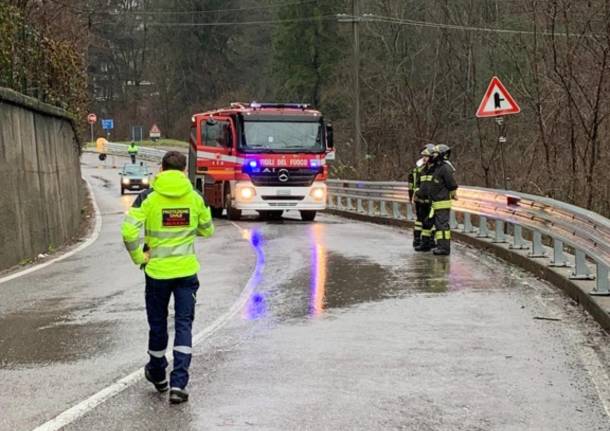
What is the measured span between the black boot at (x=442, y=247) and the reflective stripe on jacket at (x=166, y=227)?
8767 mm

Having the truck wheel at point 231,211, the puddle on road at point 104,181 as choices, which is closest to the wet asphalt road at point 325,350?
the truck wheel at point 231,211

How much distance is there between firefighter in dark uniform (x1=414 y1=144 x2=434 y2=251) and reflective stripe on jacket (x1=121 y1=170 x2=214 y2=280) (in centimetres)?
883

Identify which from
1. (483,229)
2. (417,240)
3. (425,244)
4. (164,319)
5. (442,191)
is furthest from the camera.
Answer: (483,229)

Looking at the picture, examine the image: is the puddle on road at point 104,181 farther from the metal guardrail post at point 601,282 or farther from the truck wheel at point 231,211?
the metal guardrail post at point 601,282

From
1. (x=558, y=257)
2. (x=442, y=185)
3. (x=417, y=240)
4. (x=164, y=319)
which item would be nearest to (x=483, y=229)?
(x=417, y=240)

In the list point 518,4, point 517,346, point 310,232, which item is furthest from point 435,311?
point 518,4

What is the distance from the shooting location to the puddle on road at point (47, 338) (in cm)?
735

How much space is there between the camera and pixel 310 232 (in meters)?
19.8

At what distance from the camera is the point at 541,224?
476 inches

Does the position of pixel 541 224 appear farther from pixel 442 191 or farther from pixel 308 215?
pixel 308 215

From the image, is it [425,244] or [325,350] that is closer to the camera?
[325,350]

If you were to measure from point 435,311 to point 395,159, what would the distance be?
2661 centimetres

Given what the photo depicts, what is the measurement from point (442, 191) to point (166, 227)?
882cm

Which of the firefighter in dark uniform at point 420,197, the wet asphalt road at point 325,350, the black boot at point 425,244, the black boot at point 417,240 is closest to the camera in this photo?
the wet asphalt road at point 325,350
